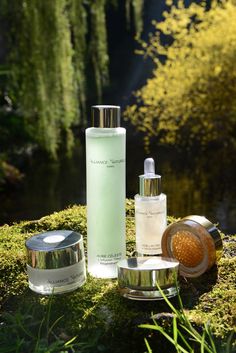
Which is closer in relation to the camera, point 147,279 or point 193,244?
point 147,279

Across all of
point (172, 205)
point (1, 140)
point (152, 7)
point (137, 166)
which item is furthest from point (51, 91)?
point (152, 7)

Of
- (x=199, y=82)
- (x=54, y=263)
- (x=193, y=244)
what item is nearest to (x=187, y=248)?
(x=193, y=244)

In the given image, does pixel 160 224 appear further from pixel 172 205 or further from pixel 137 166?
pixel 137 166

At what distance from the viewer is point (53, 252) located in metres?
1.01

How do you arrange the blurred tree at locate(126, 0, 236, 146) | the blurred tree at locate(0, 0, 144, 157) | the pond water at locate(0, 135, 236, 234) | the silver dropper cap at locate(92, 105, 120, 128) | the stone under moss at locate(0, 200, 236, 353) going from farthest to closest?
the blurred tree at locate(126, 0, 236, 146) → the pond water at locate(0, 135, 236, 234) → the blurred tree at locate(0, 0, 144, 157) → the silver dropper cap at locate(92, 105, 120, 128) → the stone under moss at locate(0, 200, 236, 353)

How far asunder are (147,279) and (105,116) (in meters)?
0.32

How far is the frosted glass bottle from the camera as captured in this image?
108 centimetres

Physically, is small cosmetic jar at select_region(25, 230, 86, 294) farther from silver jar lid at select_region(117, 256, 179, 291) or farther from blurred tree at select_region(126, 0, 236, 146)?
blurred tree at select_region(126, 0, 236, 146)

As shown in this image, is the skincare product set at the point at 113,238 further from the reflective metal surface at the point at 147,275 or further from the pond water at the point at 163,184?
the pond water at the point at 163,184

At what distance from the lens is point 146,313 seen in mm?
961

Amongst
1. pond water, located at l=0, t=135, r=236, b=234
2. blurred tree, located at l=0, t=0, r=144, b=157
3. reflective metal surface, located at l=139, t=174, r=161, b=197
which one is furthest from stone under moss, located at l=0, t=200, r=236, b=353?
pond water, located at l=0, t=135, r=236, b=234

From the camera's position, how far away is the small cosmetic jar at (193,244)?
106 centimetres

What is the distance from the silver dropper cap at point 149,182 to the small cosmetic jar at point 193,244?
0.26 feet

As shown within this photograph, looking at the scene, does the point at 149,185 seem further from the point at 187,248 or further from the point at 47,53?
the point at 47,53
